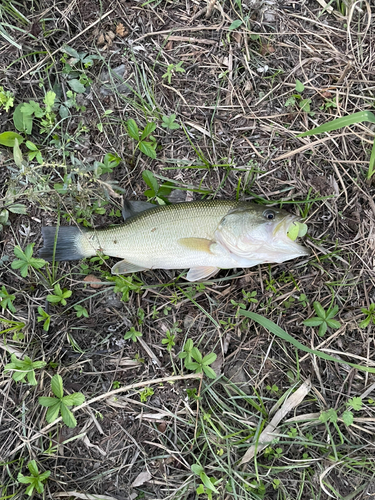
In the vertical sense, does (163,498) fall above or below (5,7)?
below

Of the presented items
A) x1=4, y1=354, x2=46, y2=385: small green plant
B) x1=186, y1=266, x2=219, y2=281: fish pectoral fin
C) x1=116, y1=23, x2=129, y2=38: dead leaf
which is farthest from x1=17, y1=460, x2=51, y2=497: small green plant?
x1=116, y1=23, x2=129, y2=38: dead leaf

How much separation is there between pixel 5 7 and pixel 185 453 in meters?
5.07

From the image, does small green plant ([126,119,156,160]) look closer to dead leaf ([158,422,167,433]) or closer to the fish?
the fish

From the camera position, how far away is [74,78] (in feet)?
12.8

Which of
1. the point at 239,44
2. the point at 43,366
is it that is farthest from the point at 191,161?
the point at 43,366

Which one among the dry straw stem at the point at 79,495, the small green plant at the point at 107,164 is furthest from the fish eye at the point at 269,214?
the dry straw stem at the point at 79,495

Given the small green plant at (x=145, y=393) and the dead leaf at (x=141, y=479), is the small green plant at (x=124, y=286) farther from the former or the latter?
the dead leaf at (x=141, y=479)

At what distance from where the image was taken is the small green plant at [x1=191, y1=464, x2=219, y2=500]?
3.23 meters

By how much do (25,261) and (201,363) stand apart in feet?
6.64

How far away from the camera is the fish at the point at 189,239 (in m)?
3.37

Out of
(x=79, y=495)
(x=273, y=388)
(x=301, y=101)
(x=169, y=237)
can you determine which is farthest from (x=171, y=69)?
(x=79, y=495)

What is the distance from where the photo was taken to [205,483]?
3234 mm

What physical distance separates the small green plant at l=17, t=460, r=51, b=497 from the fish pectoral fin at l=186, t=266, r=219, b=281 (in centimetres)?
228

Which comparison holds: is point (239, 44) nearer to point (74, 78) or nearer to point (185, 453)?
point (74, 78)
